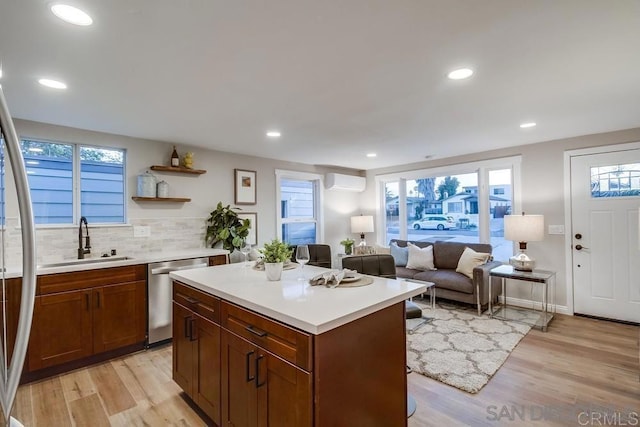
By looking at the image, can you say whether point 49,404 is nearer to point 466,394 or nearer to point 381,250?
point 466,394

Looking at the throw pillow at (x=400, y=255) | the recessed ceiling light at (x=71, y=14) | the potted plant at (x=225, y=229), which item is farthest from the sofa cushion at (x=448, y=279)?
the recessed ceiling light at (x=71, y=14)

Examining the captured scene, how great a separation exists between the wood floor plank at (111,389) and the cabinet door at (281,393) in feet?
4.55

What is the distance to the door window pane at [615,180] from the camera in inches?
142

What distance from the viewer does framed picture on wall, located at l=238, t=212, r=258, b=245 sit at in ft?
15.1

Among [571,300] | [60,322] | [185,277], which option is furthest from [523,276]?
[60,322]

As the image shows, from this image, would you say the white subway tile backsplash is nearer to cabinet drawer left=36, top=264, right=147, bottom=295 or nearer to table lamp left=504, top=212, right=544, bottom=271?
A: cabinet drawer left=36, top=264, right=147, bottom=295

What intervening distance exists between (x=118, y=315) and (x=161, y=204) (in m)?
1.35

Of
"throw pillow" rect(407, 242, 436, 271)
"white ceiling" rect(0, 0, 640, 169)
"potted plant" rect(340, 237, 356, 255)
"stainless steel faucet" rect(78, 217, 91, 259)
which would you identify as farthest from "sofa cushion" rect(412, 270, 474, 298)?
"stainless steel faucet" rect(78, 217, 91, 259)

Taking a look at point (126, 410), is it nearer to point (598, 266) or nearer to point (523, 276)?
point (523, 276)

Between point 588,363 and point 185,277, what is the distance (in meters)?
3.41

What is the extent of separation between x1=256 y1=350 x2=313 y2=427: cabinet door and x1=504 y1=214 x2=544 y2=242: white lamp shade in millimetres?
3537

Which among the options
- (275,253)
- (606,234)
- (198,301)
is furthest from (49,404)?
(606,234)

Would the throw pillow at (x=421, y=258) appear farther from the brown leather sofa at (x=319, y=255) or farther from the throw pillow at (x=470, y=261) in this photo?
the brown leather sofa at (x=319, y=255)

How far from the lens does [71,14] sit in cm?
145
